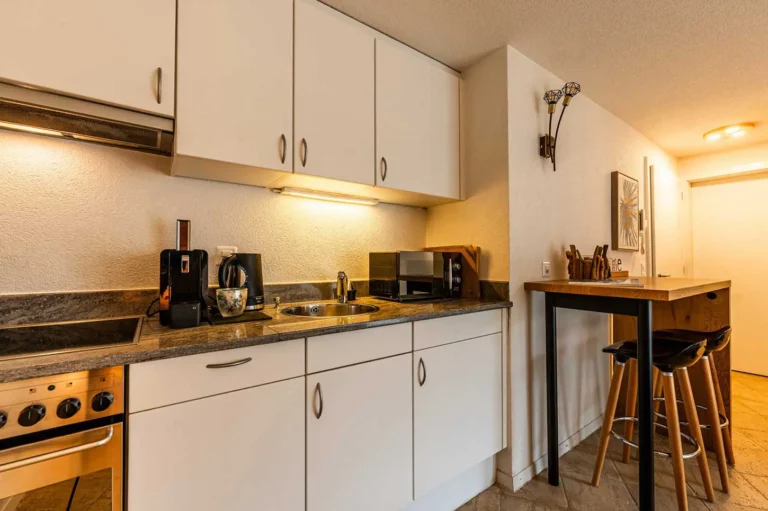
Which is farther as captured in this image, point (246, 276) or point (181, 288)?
point (246, 276)

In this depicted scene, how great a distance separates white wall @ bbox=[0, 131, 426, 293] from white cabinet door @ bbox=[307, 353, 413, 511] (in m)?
0.76

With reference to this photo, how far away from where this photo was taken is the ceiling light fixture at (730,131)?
301cm

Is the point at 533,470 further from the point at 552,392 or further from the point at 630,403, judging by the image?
the point at 630,403

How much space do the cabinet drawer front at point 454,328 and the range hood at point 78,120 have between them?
1251mm

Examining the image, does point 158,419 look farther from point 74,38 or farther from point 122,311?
point 74,38

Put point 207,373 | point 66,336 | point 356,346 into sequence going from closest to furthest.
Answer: point 207,373 < point 66,336 < point 356,346

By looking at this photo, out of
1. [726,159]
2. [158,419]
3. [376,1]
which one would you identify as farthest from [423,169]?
[726,159]

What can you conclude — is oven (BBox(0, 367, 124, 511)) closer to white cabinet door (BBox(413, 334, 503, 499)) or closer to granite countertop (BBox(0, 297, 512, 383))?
granite countertop (BBox(0, 297, 512, 383))

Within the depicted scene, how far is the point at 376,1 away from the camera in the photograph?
5.06 ft

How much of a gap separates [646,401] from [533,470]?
0.80 m

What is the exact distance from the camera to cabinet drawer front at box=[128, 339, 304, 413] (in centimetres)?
90

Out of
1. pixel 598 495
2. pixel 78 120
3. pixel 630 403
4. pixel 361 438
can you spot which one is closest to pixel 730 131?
pixel 630 403

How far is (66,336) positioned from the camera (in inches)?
44.4

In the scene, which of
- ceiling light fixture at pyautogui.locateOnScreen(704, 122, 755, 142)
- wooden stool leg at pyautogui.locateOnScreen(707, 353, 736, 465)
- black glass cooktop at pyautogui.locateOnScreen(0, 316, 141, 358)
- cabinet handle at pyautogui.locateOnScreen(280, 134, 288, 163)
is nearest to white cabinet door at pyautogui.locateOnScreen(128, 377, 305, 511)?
black glass cooktop at pyautogui.locateOnScreen(0, 316, 141, 358)
